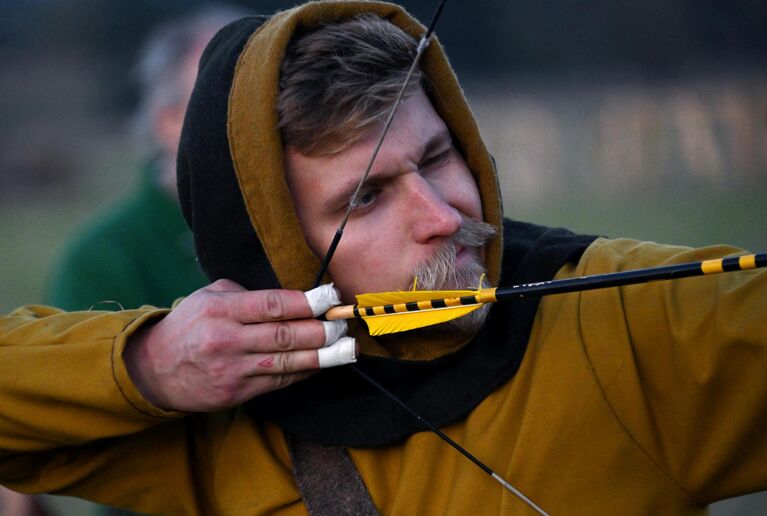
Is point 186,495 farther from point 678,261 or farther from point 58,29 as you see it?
point 58,29

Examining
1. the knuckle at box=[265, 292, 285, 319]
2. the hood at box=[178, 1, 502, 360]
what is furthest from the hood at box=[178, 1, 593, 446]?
the knuckle at box=[265, 292, 285, 319]

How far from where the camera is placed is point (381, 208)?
5.93 ft

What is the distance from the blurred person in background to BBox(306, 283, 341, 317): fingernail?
1.24m

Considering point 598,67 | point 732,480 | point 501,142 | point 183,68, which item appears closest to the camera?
point 732,480

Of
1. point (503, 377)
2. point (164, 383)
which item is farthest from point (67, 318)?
point (503, 377)

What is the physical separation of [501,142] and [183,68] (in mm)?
4936

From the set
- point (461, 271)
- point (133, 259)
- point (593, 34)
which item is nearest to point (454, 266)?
point (461, 271)

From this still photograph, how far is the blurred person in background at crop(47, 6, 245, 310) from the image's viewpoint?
2945mm

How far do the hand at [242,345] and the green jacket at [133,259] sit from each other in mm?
1083

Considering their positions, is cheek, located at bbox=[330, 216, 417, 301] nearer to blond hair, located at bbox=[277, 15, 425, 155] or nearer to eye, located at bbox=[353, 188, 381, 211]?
eye, located at bbox=[353, 188, 381, 211]

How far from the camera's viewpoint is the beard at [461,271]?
177 centimetres

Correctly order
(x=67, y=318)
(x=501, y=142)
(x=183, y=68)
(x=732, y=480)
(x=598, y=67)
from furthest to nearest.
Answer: (x=501, y=142) < (x=598, y=67) < (x=183, y=68) < (x=67, y=318) < (x=732, y=480)

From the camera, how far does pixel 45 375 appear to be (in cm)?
183

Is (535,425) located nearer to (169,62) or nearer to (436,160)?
(436,160)
